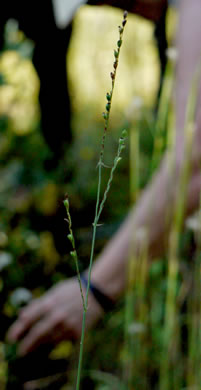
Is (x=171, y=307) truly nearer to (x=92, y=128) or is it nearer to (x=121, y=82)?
(x=92, y=128)

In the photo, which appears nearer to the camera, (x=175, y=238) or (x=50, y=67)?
(x=175, y=238)

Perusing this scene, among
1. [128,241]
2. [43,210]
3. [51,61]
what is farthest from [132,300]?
[51,61]

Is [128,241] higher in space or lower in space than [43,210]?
lower

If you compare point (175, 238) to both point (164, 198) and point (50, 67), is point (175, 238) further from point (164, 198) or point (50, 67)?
point (50, 67)

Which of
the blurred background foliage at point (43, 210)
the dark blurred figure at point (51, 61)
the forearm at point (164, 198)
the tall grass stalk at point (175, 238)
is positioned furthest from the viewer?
the dark blurred figure at point (51, 61)

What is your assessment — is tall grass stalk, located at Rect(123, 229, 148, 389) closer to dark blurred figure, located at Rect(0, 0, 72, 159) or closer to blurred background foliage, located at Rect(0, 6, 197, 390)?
blurred background foliage, located at Rect(0, 6, 197, 390)

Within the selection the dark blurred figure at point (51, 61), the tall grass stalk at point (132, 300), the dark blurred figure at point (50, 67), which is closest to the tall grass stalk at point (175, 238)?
the tall grass stalk at point (132, 300)

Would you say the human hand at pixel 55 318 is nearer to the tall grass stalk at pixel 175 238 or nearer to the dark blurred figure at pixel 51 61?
the tall grass stalk at pixel 175 238

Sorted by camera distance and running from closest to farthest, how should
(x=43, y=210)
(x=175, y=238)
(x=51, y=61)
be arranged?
(x=175, y=238), (x=43, y=210), (x=51, y=61)

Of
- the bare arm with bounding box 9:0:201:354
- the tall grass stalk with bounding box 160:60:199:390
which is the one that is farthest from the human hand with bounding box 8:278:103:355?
the tall grass stalk with bounding box 160:60:199:390
